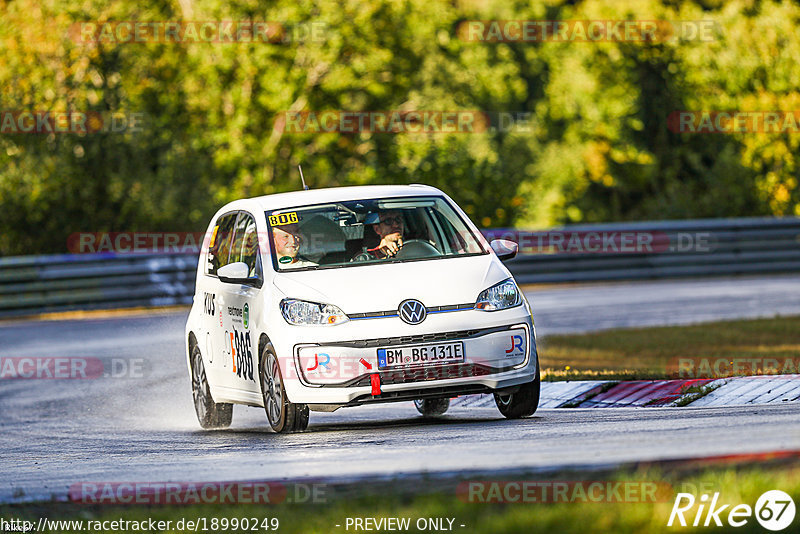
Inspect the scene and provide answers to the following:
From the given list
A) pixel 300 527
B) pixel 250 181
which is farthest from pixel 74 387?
pixel 250 181

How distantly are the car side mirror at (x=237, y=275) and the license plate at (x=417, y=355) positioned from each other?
129cm

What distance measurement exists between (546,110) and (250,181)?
24.5m

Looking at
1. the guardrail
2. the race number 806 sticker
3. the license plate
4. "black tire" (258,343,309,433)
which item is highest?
the race number 806 sticker

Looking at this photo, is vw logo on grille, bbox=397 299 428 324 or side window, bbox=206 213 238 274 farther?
side window, bbox=206 213 238 274

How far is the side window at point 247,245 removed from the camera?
1045 cm

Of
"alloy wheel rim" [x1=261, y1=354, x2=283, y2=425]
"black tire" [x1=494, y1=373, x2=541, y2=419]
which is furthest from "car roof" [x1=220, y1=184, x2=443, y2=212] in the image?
"black tire" [x1=494, y1=373, x2=541, y2=419]

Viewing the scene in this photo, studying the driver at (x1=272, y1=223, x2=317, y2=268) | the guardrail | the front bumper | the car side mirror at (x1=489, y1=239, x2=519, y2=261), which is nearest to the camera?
the front bumper

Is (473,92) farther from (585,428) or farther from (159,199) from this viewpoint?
(585,428)

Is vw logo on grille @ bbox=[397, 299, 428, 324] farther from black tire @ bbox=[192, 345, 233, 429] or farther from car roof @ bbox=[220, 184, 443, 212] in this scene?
black tire @ bbox=[192, 345, 233, 429]

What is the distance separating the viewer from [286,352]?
953 cm

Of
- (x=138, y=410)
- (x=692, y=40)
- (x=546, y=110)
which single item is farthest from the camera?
(x=546, y=110)

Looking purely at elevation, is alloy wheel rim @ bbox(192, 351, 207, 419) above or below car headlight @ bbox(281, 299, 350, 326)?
below

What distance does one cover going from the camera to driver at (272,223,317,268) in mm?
10164

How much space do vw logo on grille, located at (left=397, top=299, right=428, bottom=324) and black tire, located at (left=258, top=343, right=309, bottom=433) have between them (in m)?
0.93
